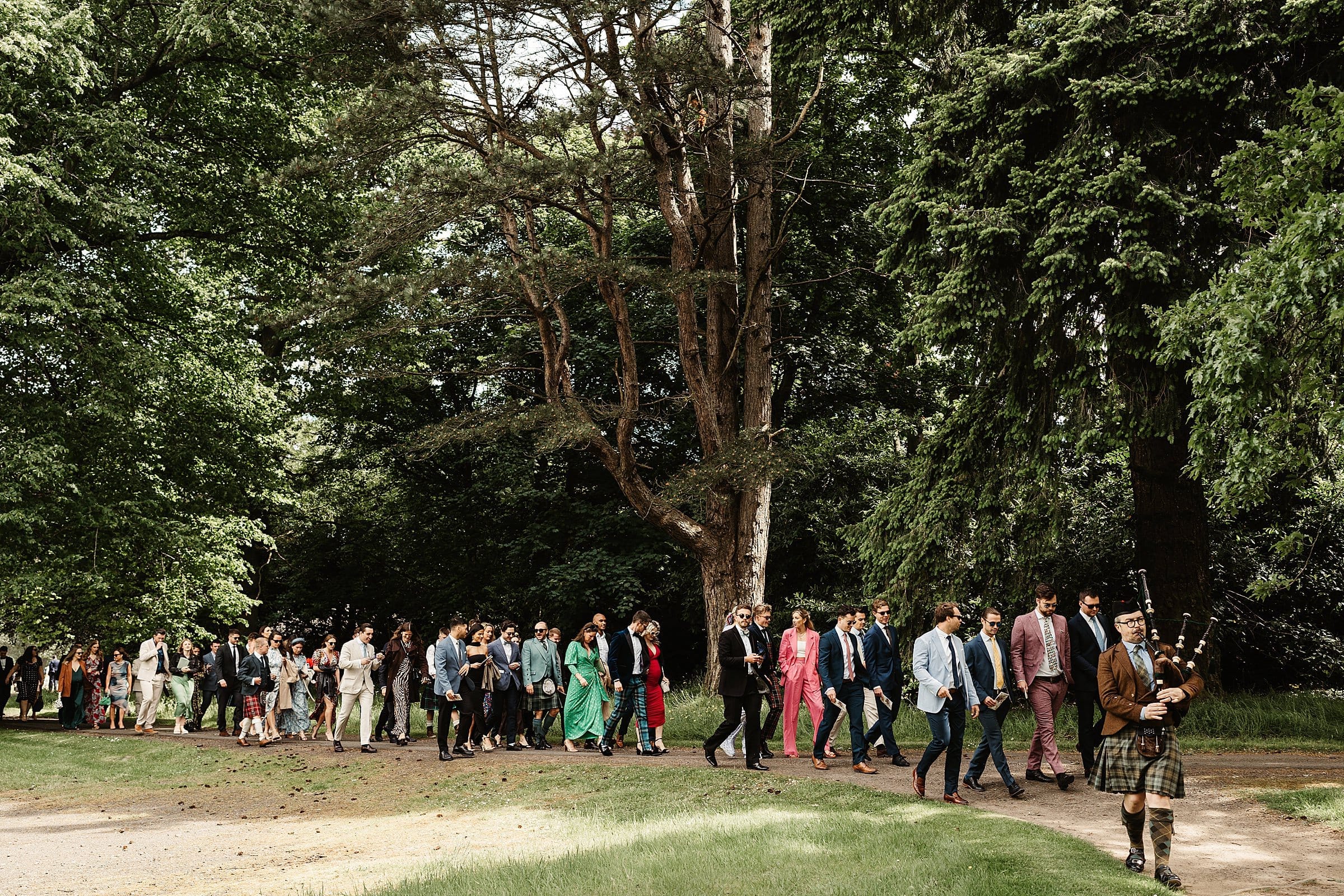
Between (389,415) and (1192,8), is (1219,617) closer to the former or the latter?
(1192,8)

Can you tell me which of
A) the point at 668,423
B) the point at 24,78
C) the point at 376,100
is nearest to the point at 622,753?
the point at 376,100

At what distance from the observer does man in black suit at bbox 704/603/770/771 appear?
12492 mm

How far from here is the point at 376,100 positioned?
17.5 metres

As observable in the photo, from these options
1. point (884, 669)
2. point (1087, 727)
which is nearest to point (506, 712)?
point (884, 669)

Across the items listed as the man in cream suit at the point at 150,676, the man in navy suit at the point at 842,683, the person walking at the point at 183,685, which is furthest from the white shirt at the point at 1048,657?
the man in cream suit at the point at 150,676

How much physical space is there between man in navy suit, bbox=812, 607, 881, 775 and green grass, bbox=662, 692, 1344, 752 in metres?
1.67

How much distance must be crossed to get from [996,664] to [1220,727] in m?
6.31

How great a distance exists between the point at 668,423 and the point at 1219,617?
13289 millimetres

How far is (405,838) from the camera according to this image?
1000cm

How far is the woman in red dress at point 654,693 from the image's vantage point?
50.0 ft

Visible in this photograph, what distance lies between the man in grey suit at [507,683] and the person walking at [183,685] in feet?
28.0

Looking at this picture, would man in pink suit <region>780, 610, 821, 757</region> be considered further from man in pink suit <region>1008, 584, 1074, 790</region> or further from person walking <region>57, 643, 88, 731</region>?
person walking <region>57, 643, 88, 731</region>

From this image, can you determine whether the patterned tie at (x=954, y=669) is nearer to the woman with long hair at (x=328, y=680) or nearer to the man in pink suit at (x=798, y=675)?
the man in pink suit at (x=798, y=675)

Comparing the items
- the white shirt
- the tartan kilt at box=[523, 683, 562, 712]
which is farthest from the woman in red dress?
the white shirt
